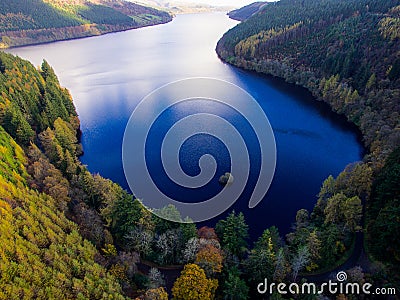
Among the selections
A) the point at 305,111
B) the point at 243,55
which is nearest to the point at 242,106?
the point at 305,111

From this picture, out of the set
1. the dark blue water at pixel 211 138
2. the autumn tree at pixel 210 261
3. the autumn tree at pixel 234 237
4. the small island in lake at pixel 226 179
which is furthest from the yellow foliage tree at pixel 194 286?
the small island in lake at pixel 226 179

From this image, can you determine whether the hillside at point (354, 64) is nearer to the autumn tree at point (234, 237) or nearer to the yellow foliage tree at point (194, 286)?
the autumn tree at point (234, 237)

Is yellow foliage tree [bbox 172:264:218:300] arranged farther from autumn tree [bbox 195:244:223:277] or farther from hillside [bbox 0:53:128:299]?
hillside [bbox 0:53:128:299]

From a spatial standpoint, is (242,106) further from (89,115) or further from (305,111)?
(89,115)

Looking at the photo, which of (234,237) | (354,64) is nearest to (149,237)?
(234,237)

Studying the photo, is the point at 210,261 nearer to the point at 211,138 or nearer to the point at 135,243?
the point at 135,243
